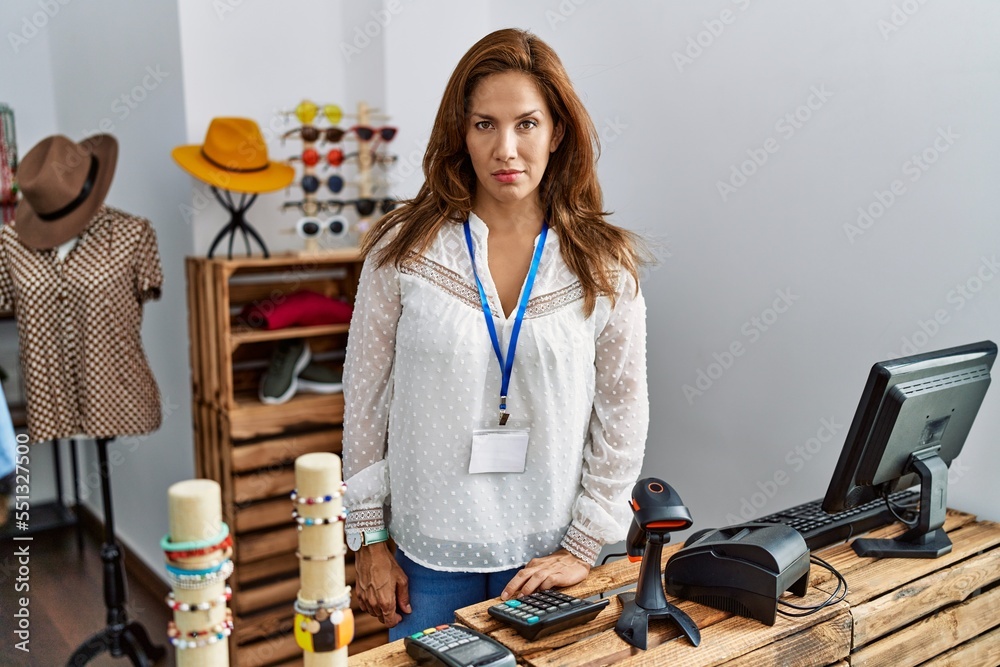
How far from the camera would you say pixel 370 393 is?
1.62 meters

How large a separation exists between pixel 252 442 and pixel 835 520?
1839 mm

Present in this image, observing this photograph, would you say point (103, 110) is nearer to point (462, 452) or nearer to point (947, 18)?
point (462, 452)

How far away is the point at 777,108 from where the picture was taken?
7.27ft

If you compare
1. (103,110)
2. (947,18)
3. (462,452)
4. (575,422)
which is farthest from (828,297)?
(103,110)

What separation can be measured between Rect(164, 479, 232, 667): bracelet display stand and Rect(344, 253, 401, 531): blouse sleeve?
0.76 metres

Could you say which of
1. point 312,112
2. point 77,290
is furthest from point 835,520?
point 77,290

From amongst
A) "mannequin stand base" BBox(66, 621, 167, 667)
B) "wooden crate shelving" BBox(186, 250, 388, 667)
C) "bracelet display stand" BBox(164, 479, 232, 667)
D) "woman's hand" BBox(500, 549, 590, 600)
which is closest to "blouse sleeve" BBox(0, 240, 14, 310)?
"wooden crate shelving" BBox(186, 250, 388, 667)

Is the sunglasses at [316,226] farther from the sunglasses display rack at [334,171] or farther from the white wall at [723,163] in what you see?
the white wall at [723,163]

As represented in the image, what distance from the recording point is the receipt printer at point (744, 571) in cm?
140

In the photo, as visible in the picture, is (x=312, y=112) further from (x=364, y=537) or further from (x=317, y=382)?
(x=364, y=537)

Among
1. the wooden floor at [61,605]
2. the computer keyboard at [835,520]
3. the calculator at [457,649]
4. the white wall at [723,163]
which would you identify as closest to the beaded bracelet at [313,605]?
the calculator at [457,649]

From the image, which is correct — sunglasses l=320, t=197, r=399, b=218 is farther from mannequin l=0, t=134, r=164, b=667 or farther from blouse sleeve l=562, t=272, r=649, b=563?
blouse sleeve l=562, t=272, r=649, b=563

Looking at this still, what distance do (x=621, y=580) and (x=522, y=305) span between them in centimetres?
55

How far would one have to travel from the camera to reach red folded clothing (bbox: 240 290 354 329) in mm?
2883
